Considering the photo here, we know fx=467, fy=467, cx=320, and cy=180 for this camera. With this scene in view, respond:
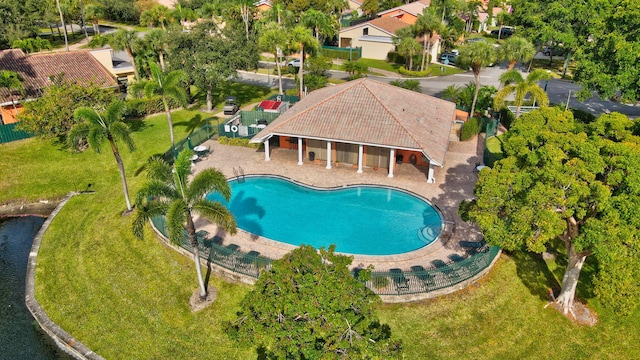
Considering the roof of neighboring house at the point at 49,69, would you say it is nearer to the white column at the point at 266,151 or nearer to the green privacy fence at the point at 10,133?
the green privacy fence at the point at 10,133

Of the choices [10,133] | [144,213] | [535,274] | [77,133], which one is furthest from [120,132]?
[535,274]

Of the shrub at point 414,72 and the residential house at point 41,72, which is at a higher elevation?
the residential house at point 41,72

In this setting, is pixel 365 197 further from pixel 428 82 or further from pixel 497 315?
pixel 428 82

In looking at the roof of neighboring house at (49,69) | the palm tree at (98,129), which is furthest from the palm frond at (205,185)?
the roof of neighboring house at (49,69)

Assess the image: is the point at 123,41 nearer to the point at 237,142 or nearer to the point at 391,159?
the point at 237,142

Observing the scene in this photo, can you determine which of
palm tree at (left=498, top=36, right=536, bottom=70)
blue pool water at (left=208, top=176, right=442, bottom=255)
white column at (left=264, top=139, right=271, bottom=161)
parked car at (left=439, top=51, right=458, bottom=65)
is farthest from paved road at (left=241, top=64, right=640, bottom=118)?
blue pool water at (left=208, top=176, right=442, bottom=255)

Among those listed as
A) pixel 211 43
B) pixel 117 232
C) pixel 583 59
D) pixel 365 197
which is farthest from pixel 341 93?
pixel 583 59

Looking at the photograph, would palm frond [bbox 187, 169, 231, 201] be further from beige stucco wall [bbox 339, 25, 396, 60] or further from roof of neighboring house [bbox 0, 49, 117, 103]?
beige stucco wall [bbox 339, 25, 396, 60]
